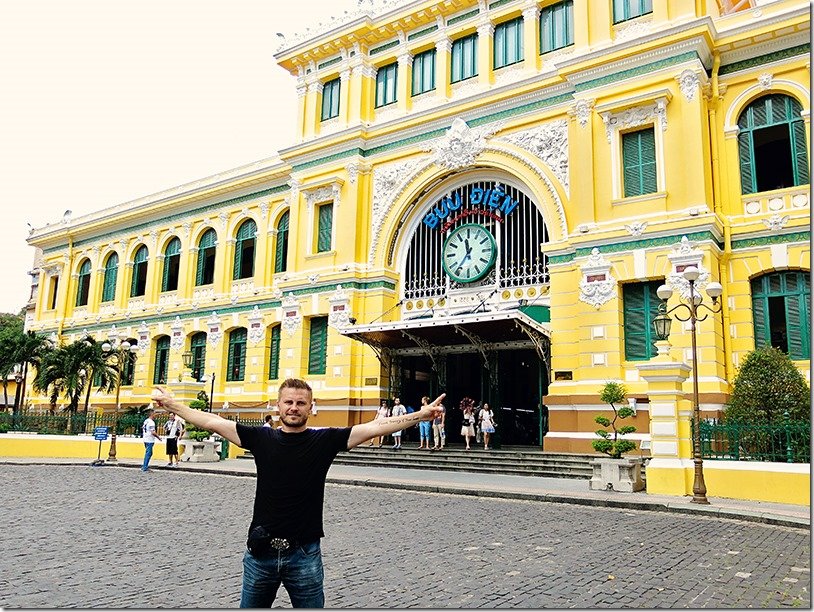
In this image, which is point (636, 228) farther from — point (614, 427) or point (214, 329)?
point (214, 329)

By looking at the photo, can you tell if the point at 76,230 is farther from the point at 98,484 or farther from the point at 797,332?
the point at 797,332

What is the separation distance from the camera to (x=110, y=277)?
37.2m

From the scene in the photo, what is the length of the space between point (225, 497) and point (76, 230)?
3050 centimetres

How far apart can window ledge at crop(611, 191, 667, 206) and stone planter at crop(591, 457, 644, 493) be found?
24.9ft

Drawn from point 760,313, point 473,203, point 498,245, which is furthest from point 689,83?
point 473,203

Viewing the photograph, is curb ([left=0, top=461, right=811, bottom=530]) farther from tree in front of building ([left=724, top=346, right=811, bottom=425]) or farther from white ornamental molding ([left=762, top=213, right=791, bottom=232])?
white ornamental molding ([left=762, top=213, right=791, bottom=232])

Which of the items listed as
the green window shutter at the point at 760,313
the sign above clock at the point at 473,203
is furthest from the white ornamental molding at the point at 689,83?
the sign above clock at the point at 473,203

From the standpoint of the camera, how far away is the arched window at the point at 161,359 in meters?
33.3

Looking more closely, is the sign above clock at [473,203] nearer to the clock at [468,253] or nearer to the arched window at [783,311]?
the clock at [468,253]

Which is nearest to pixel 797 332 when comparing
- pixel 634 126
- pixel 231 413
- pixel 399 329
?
pixel 634 126

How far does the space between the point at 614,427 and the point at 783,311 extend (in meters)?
5.69

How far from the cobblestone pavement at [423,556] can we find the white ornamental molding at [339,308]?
468 inches

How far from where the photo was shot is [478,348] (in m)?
21.9

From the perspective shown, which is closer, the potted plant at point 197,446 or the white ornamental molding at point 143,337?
the potted plant at point 197,446
